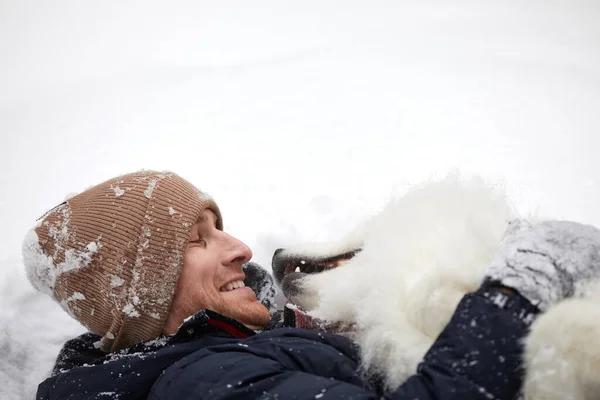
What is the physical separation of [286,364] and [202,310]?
0.34 m

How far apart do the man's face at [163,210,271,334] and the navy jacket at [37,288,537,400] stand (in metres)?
0.11

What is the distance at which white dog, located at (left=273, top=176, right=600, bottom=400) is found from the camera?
94cm

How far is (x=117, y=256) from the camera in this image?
4.87 ft

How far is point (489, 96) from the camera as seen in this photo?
3506 millimetres

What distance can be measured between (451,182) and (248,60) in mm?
3409

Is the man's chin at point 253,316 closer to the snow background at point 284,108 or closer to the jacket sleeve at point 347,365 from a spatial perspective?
the jacket sleeve at point 347,365

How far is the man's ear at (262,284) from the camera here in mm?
1877

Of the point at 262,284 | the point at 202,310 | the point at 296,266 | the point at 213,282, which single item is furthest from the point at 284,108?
the point at 202,310

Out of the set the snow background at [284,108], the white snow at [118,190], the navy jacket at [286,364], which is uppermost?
the snow background at [284,108]

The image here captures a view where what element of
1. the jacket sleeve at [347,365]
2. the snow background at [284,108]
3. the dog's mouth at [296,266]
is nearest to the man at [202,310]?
the jacket sleeve at [347,365]

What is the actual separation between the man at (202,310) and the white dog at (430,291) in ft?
0.19

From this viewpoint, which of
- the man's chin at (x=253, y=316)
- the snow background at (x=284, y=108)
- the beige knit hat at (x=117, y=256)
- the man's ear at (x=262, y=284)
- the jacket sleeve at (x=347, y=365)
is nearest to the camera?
the jacket sleeve at (x=347, y=365)

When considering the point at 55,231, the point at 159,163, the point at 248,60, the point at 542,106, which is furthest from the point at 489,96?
the point at 55,231

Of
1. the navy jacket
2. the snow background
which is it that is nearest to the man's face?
the navy jacket
